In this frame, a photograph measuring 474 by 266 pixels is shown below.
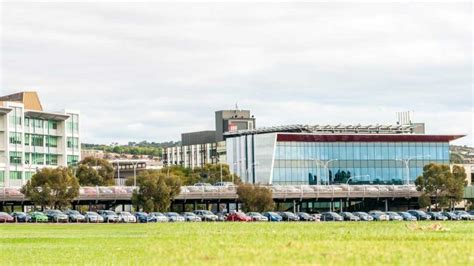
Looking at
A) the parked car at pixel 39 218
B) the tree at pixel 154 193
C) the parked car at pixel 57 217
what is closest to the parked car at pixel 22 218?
the parked car at pixel 39 218

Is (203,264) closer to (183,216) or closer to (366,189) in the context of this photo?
(183,216)

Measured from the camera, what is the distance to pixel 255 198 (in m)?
171

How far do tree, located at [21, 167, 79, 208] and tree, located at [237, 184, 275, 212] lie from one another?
27.3 meters

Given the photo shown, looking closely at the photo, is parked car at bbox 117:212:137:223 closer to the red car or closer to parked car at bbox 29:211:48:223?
parked car at bbox 29:211:48:223

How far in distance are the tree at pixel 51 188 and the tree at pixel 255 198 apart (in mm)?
27263

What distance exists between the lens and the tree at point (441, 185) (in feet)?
595

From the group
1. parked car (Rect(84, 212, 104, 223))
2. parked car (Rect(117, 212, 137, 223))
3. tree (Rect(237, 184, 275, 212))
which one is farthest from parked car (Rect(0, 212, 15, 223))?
tree (Rect(237, 184, 275, 212))

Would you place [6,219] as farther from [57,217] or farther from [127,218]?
[127,218]

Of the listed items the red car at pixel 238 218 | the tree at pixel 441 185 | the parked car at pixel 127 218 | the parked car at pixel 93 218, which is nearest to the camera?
the parked car at pixel 127 218

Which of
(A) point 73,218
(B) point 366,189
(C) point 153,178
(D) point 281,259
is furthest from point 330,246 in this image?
(B) point 366,189

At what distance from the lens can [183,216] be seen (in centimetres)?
13700

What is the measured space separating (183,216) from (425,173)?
203ft

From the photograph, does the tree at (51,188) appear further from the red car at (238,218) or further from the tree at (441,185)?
the tree at (441,185)

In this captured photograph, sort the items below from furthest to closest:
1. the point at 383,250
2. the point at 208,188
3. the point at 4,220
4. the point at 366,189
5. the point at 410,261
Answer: the point at 366,189 < the point at 208,188 < the point at 4,220 < the point at 383,250 < the point at 410,261
